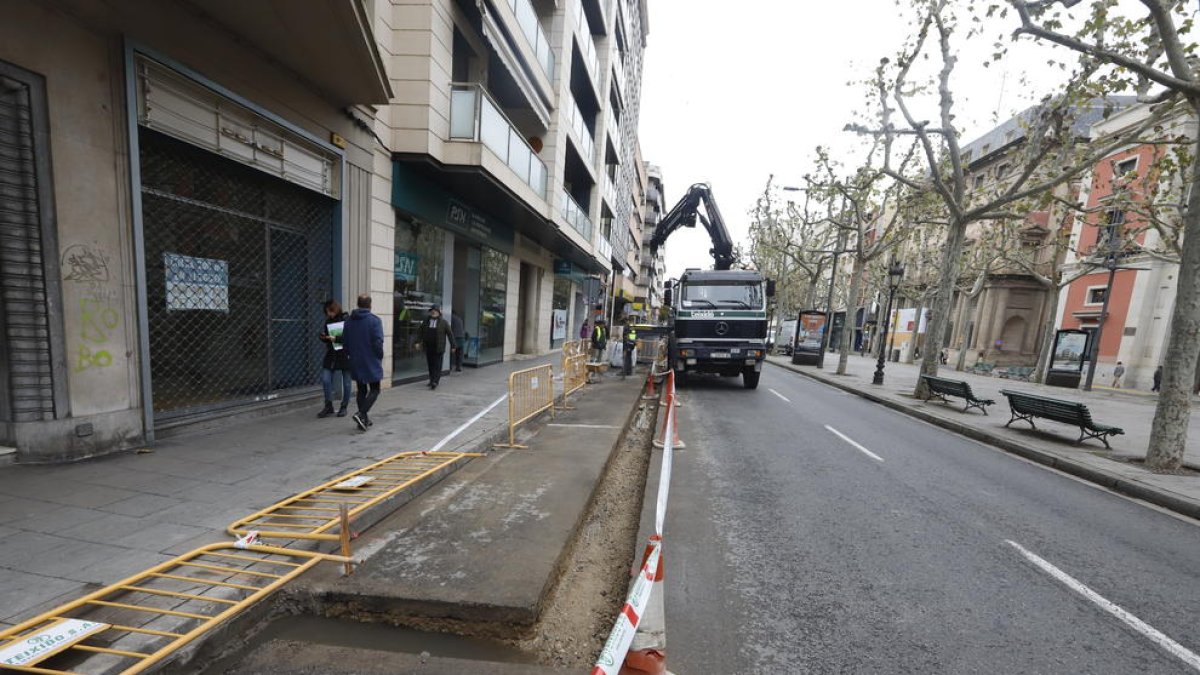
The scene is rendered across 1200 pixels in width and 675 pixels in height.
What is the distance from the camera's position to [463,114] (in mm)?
8453

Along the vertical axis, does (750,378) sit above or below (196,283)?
below

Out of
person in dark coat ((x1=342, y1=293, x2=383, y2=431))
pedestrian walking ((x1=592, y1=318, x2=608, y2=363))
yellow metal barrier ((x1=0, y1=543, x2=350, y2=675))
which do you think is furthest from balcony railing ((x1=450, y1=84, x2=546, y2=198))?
yellow metal barrier ((x1=0, y1=543, x2=350, y2=675))

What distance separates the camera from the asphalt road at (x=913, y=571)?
249 centimetres

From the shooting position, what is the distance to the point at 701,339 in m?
11.8

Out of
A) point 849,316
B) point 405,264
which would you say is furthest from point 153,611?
point 849,316

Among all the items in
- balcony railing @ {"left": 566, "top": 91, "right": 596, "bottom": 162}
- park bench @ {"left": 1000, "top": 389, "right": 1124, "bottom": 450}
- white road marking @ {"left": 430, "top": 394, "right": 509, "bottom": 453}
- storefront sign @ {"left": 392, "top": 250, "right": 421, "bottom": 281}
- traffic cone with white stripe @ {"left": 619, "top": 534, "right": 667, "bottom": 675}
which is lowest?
white road marking @ {"left": 430, "top": 394, "right": 509, "bottom": 453}

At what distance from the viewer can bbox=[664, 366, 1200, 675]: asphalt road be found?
8.18 feet

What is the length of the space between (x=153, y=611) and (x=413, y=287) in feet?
25.2

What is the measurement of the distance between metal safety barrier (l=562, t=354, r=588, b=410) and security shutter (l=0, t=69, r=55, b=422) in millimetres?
6167

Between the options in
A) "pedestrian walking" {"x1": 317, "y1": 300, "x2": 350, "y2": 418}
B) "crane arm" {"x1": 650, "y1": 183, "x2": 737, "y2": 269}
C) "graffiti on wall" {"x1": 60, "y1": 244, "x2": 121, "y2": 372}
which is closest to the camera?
"graffiti on wall" {"x1": 60, "y1": 244, "x2": 121, "y2": 372}

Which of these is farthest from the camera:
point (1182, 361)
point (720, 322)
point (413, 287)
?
point (720, 322)

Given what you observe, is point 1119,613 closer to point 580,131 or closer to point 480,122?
point 480,122

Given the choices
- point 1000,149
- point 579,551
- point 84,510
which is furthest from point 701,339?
point 1000,149

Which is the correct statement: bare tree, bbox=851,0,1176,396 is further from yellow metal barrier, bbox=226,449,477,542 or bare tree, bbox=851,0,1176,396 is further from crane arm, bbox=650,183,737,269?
yellow metal barrier, bbox=226,449,477,542
